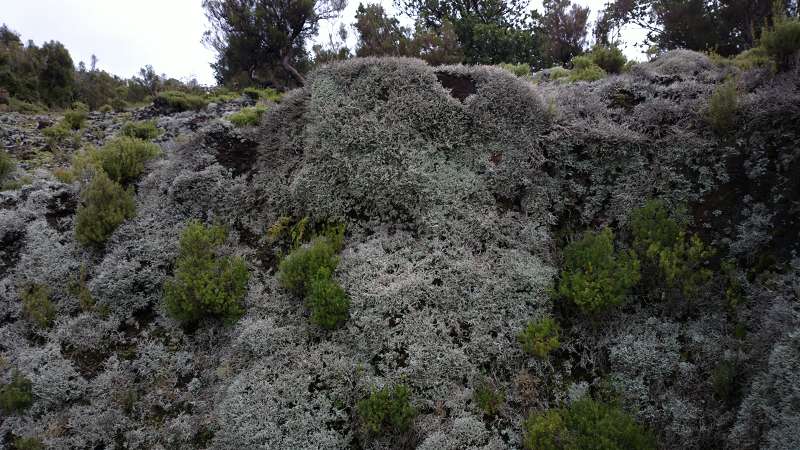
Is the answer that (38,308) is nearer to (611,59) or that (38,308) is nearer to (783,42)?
(783,42)

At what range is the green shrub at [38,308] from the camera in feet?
20.0

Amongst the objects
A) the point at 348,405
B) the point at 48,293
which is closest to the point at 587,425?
the point at 348,405

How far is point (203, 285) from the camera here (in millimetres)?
5992

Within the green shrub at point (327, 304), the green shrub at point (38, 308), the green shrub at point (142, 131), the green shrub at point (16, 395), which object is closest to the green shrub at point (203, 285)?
the green shrub at point (327, 304)

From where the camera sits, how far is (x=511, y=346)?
5.30 metres

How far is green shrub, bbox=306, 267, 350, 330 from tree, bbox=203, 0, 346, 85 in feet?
43.4

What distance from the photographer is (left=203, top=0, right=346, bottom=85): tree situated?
1762 cm

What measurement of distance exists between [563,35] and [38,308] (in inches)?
707

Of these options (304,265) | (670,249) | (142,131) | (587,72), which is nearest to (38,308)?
(304,265)

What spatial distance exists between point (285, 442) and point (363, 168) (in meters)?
4.00

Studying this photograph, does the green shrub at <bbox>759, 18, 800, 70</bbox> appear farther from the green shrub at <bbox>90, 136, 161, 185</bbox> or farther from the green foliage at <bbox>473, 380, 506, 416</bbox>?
the green shrub at <bbox>90, 136, 161, 185</bbox>

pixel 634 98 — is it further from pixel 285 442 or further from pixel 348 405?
pixel 285 442

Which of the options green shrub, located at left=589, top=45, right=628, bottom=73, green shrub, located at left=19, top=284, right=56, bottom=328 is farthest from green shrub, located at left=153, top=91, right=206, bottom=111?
green shrub, located at left=589, top=45, right=628, bottom=73

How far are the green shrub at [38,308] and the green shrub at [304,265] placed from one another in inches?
124
